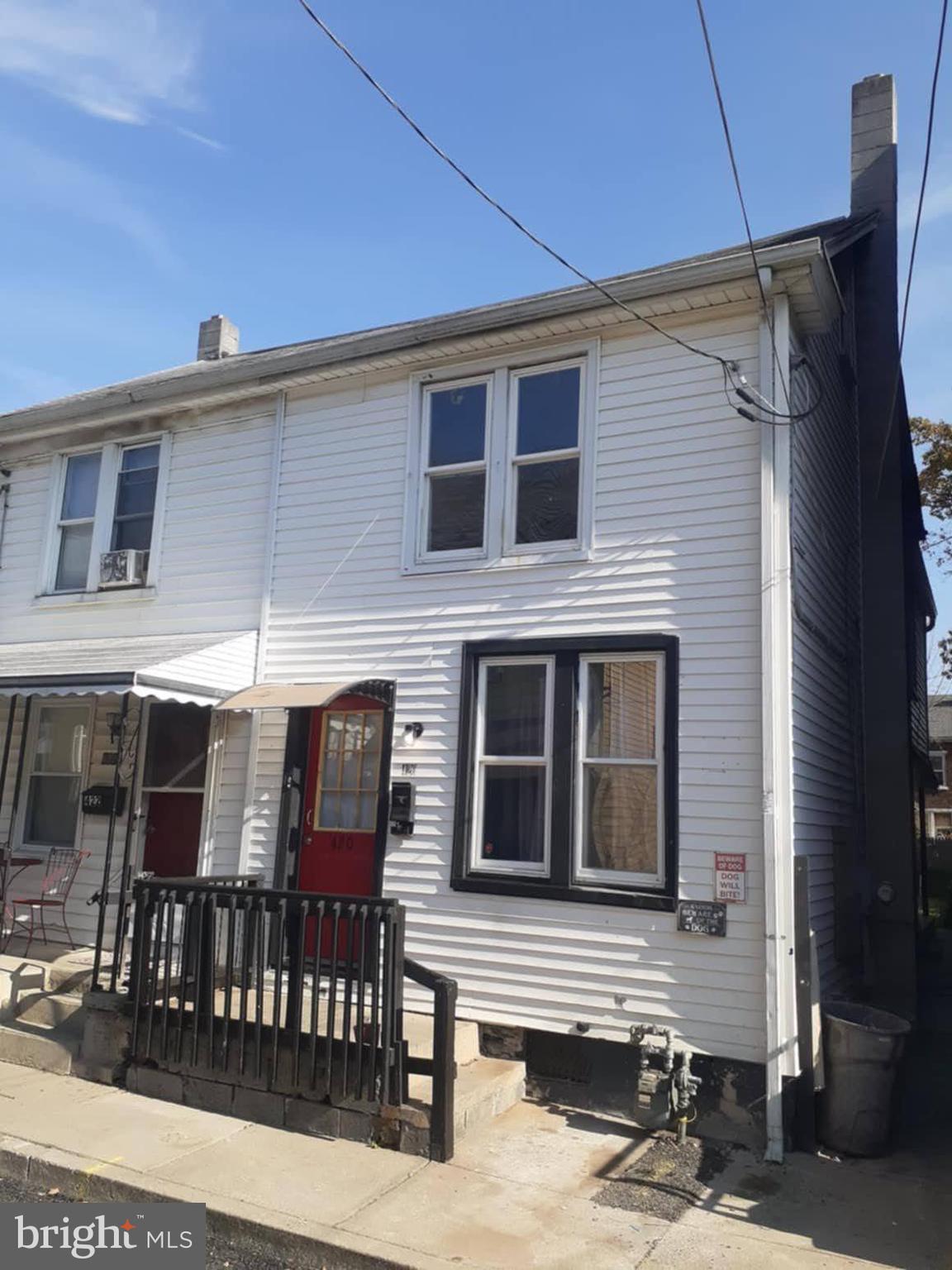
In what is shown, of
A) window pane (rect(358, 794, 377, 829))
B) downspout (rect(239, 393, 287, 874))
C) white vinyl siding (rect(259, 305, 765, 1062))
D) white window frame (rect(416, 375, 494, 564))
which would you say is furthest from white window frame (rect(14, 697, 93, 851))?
white window frame (rect(416, 375, 494, 564))

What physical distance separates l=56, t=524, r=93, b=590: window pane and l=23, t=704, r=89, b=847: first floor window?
127 cm

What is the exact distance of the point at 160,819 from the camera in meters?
9.14

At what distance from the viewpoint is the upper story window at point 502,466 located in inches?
299

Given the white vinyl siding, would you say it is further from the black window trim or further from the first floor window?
the first floor window

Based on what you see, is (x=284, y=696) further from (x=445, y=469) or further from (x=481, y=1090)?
(x=481, y=1090)

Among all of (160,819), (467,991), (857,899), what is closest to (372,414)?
(160,819)

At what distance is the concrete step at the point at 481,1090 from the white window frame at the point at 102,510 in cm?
541

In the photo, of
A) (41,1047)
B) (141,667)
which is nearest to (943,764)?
(141,667)

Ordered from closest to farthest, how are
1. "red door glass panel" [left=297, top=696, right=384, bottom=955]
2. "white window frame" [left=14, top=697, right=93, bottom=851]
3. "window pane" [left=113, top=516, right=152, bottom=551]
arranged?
"red door glass panel" [left=297, top=696, right=384, bottom=955] < "white window frame" [left=14, top=697, right=93, bottom=851] < "window pane" [left=113, top=516, right=152, bottom=551]

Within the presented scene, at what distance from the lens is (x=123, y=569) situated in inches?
376

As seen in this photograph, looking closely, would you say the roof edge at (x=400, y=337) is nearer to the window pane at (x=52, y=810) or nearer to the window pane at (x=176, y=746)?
the window pane at (x=176, y=746)

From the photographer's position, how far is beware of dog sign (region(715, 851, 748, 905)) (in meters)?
6.27

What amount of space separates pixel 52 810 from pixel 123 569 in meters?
2.50

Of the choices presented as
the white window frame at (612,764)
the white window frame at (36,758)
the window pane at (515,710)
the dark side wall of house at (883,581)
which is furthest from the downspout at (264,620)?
the dark side wall of house at (883,581)
